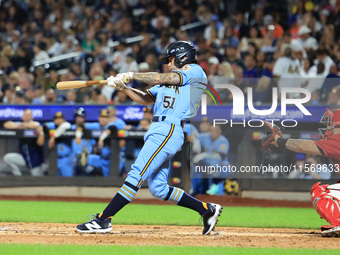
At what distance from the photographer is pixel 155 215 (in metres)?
8.66

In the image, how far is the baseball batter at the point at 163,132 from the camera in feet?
19.3

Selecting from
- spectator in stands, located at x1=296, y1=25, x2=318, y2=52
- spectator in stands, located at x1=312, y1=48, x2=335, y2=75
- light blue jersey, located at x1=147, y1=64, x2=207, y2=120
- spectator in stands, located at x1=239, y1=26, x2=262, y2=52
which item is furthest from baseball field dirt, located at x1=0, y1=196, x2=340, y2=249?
spectator in stands, located at x1=239, y1=26, x2=262, y2=52

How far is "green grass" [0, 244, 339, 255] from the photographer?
4.90 metres

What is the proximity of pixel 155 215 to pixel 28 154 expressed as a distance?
386 centimetres

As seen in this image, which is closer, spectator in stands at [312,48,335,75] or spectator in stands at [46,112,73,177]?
spectator in stands at [46,112,73,177]

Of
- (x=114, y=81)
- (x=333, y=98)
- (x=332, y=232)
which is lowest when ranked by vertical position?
(x=332, y=232)

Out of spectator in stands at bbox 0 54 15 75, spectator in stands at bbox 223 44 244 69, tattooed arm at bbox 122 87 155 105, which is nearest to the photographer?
tattooed arm at bbox 122 87 155 105

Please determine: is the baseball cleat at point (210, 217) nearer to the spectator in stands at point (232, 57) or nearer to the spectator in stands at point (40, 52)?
the spectator in stands at point (232, 57)

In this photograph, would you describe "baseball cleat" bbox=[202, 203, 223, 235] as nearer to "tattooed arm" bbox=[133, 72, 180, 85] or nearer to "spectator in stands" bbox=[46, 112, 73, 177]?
"tattooed arm" bbox=[133, 72, 180, 85]

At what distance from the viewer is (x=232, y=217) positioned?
8547mm

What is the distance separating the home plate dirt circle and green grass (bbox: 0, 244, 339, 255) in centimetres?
30

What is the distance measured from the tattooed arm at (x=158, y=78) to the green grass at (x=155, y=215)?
2.30m

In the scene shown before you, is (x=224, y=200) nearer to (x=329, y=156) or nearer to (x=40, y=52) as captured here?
(x=329, y=156)

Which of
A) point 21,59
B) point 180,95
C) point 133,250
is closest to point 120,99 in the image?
point 21,59
